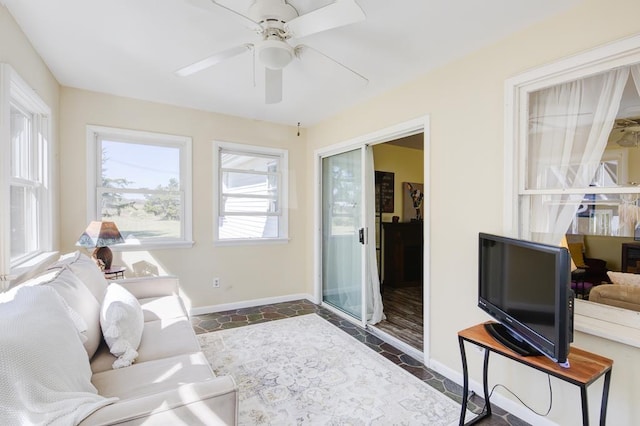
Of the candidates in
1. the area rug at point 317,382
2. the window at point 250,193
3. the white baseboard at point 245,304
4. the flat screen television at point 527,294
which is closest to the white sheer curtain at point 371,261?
the area rug at point 317,382

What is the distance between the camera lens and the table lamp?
9.16ft

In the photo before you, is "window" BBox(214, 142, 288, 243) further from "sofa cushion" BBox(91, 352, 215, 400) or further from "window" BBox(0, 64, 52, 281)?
"sofa cushion" BBox(91, 352, 215, 400)

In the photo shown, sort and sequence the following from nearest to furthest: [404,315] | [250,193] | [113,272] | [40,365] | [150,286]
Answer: [40,365] → [150,286] → [113,272] → [404,315] → [250,193]

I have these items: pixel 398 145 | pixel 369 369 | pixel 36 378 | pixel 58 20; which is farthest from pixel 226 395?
pixel 398 145

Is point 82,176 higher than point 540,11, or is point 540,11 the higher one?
point 540,11

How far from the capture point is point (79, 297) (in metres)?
1.67

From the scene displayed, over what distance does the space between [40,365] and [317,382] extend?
179 cm

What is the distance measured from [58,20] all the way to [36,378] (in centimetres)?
222

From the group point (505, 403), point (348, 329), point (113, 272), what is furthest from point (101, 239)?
point (505, 403)

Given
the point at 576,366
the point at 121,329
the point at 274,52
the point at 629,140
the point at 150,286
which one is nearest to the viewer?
the point at 576,366

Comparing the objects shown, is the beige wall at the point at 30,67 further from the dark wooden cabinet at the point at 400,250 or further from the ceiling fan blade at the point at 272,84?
the dark wooden cabinet at the point at 400,250

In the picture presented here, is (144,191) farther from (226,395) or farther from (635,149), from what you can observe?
(635,149)

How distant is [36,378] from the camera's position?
3.14ft

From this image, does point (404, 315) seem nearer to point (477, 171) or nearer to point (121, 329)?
point (477, 171)
